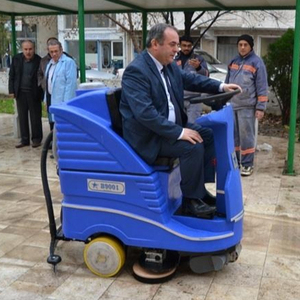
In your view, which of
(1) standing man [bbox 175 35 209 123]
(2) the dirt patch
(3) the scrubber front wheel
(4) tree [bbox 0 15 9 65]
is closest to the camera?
(3) the scrubber front wheel

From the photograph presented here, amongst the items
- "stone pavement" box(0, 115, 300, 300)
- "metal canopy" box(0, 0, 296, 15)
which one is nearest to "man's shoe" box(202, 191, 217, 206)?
"stone pavement" box(0, 115, 300, 300)

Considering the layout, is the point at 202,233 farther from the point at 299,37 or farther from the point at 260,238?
the point at 299,37

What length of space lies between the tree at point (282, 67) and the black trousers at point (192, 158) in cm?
613

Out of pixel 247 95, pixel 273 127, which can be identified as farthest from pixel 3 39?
pixel 247 95

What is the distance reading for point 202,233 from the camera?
321cm

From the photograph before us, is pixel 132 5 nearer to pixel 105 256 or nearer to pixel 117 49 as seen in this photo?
pixel 105 256

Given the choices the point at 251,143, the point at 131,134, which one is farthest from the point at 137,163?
the point at 251,143

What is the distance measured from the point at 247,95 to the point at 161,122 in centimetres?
315

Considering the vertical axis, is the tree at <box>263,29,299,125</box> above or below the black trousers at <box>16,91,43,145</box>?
above

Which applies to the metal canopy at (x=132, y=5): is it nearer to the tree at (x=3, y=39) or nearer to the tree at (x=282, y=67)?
the tree at (x=282, y=67)

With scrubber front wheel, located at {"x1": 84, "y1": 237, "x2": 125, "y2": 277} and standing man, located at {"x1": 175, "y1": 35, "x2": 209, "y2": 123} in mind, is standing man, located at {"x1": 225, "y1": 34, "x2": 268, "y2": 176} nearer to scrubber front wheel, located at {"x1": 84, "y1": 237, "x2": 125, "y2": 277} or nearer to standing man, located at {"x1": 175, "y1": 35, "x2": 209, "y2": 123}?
standing man, located at {"x1": 175, "y1": 35, "x2": 209, "y2": 123}

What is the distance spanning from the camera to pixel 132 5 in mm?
7484

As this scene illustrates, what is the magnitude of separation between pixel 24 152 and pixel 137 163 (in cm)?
462

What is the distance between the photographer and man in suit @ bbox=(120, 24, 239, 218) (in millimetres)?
3090
